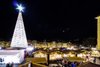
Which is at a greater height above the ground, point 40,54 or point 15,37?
point 15,37

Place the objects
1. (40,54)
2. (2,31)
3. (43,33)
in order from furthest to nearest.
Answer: (43,33) → (2,31) → (40,54)

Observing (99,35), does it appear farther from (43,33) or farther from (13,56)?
(43,33)

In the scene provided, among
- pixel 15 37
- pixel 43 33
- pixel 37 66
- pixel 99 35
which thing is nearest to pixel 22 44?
pixel 15 37

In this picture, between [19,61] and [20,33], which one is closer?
[19,61]

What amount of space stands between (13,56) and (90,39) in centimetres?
5326

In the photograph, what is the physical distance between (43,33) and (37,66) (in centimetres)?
8321

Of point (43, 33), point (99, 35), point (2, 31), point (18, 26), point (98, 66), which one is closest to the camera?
point (98, 66)

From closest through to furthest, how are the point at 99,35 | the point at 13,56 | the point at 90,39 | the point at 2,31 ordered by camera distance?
1. the point at 99,35
2. the point at 13,56
3. the point at 90,39
4. the point at 2,31

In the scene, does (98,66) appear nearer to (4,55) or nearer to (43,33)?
(4,55)

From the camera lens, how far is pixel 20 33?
28.9 m

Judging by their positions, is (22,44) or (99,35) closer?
(99,35)

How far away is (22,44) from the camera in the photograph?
29.1 metres

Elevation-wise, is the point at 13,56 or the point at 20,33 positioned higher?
the point at 20,33

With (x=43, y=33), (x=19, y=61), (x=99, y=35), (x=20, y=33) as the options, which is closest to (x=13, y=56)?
(x=19, y=61)
